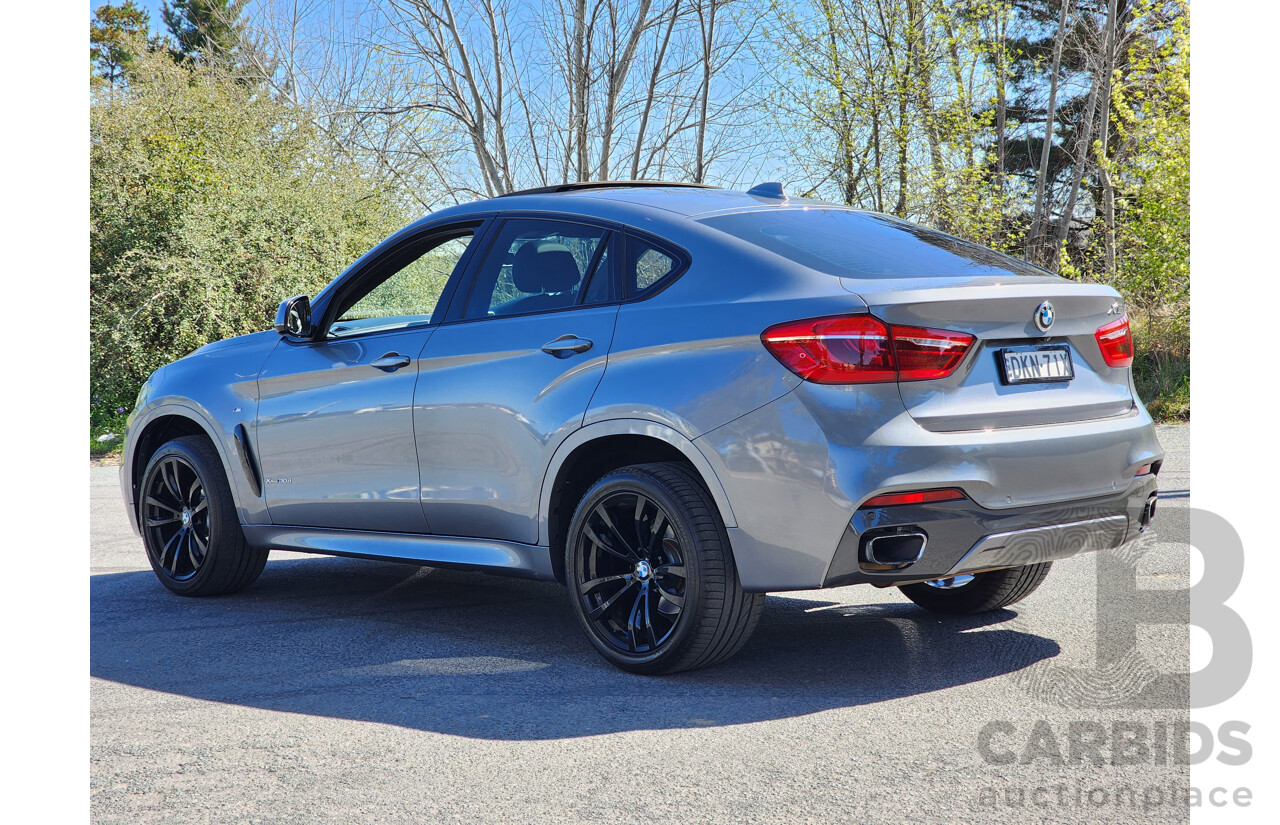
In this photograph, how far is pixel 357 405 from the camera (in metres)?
5.09

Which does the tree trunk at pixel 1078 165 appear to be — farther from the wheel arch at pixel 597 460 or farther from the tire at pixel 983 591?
the wheel arch at pixel 597 460

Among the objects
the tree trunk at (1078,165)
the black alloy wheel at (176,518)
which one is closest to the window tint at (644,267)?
the black alloy wheel at (176,518)

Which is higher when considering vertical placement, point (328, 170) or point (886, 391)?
point (328, 170)

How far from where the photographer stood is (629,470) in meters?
4.14

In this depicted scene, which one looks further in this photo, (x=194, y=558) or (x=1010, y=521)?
(x=194, y=558)

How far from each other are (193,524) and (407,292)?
5.22 feet

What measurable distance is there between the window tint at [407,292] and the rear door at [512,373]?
0.31 m

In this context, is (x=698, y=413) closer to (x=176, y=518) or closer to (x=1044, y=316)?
(x=1044, y=316)

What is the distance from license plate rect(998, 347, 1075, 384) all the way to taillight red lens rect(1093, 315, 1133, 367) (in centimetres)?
21

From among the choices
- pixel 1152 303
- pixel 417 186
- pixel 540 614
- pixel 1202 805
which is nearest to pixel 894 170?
pixel 1152 303

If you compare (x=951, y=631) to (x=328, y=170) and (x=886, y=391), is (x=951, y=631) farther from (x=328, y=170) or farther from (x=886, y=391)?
(x=328, y=170)

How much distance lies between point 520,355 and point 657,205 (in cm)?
79

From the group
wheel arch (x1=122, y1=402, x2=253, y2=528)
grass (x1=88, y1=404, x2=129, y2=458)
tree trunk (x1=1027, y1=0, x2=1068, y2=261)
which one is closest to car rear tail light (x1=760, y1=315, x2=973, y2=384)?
wheel arch (x1=122, y1=402, x2=253, y2=528)

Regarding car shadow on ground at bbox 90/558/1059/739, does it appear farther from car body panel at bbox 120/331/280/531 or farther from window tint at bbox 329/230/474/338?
window tint at bbox 329/230/474/338
